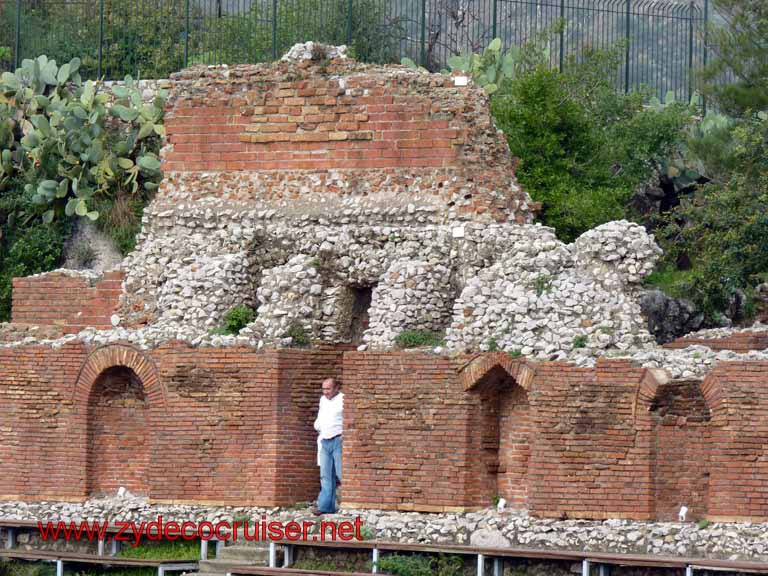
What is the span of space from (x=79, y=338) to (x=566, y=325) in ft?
18.2

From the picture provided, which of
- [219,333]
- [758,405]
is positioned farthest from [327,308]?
[758,405]

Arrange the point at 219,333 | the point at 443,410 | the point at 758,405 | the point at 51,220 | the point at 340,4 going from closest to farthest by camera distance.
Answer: the point at 758,405, the point at 443,410, the point at 219,333, the point at 51,220, the point at 340,4

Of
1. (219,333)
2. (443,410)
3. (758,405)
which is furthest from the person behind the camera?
(219,333)

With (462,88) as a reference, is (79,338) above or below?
below

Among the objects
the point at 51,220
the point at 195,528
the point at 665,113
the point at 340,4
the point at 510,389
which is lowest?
the point at 195,528

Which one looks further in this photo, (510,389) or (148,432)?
(148,432)

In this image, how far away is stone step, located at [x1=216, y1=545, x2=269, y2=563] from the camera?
881 inches

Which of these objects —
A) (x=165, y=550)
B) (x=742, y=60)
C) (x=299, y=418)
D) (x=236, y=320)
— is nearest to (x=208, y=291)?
(x=236, y=320)

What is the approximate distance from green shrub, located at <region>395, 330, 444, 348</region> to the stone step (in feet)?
8.09

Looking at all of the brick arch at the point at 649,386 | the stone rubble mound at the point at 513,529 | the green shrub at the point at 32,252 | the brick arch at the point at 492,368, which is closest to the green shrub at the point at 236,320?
the stone rubble mound at the point at 513,529

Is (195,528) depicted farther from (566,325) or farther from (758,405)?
(758,405)

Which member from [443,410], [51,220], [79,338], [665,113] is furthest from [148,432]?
[665,113]

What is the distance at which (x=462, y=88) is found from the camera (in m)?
24.4

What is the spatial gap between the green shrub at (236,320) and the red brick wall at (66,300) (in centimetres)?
169
